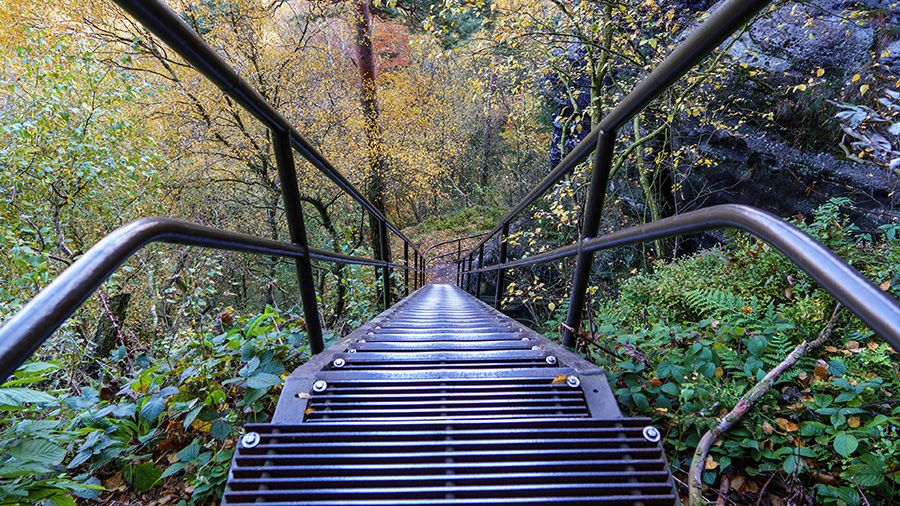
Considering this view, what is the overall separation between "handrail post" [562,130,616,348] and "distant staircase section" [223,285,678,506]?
281 mm

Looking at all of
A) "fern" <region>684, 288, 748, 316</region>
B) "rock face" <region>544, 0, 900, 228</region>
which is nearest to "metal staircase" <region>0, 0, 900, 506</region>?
"fern" <region>684, 288, 748, 316</region>

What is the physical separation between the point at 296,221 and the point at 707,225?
1376 mm

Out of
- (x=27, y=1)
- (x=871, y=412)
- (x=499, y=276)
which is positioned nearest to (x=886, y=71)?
(x=499, y=276)

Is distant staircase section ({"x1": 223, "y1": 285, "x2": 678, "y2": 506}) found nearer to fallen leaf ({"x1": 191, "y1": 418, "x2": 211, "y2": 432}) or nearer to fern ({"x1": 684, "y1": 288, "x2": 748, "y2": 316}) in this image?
fallen leaf ({"x1": 191, "y1": 418, "x2": 211, "y2": 432})

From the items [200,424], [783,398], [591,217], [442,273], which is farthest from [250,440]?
[442,273]

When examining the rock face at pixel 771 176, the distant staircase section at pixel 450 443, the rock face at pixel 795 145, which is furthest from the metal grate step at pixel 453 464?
the rock face at pixel 771 176

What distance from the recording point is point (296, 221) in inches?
58.8

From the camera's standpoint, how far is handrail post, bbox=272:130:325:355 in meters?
1.40

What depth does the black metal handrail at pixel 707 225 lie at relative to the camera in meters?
0.44

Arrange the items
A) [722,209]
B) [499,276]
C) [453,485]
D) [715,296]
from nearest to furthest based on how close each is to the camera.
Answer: [722,209] → [453,485] → [715,296] → [499,276]

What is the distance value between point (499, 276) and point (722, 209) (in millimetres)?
2961

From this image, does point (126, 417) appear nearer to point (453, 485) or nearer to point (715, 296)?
point (453, 485)

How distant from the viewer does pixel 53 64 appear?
4840mm

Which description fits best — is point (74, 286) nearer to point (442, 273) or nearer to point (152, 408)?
point (152, 408)
